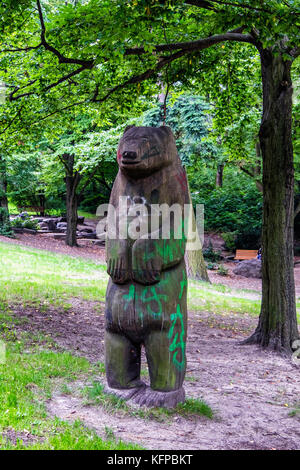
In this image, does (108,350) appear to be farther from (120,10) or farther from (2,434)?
(120,10)

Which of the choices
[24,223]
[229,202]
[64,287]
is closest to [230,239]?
[229,202]

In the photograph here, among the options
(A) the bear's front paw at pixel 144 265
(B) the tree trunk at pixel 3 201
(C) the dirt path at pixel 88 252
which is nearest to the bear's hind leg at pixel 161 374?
(A) the bear's front paw at pixel 144 265

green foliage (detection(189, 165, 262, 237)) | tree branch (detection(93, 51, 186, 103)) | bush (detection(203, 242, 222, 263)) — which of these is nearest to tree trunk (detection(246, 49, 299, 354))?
tree branch (detection(93, 51, 186, 103))

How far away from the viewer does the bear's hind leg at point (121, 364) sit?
475 centimetres

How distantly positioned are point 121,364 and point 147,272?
1.03 metres

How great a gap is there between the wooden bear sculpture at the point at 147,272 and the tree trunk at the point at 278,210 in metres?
3.43

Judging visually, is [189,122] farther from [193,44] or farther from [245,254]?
[193,44]

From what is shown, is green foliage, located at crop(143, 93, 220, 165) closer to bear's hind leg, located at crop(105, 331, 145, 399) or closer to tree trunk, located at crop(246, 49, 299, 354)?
tree trunk, located at crop(246, 49, 299, 354)

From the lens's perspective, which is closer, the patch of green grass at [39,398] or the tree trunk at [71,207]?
the patch of green grass at [39,398]

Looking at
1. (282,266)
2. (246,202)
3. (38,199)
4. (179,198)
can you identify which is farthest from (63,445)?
(38,199)

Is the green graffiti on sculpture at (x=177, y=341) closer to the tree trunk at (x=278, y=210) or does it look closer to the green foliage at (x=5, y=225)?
the tree trunk at (x=278, y=210)

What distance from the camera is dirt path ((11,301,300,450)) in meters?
4.19

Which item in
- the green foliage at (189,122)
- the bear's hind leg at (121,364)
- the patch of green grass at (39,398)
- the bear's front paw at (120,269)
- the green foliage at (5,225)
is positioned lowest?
the patch of green grass at (39,398)

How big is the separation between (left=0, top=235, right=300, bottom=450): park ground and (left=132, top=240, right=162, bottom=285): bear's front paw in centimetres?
129
